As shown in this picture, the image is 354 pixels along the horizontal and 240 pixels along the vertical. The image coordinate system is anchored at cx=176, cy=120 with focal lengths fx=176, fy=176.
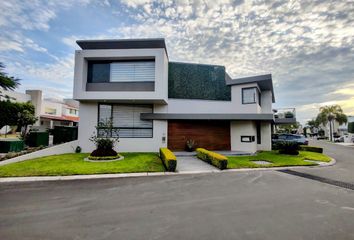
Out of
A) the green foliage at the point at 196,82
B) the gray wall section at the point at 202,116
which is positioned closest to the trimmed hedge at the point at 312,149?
the gray wall section at the point at 202,116

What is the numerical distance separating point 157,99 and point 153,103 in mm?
1487

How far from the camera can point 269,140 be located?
1703cm

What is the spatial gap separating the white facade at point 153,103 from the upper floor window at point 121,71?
1.29 ft

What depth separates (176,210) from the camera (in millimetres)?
4355

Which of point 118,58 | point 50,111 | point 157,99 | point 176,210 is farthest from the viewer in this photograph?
point 50,111

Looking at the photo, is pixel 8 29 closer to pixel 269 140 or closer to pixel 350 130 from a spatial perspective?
pixel 269 140

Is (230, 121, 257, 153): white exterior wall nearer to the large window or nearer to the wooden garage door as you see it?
the wooden garage door

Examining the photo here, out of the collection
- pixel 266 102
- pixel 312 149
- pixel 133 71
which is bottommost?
pixel 312 149

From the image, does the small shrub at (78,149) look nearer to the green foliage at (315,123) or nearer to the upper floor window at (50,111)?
the upper floor window at (50,111)

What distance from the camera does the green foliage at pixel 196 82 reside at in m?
15.2

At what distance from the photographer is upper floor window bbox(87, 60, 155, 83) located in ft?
44.9

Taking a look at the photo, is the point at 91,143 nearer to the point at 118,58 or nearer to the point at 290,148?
the point at 118,58

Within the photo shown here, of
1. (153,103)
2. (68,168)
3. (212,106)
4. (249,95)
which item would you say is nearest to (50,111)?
(153,103)

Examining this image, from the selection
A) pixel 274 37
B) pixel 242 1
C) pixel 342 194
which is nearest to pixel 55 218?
pixel 342 194
